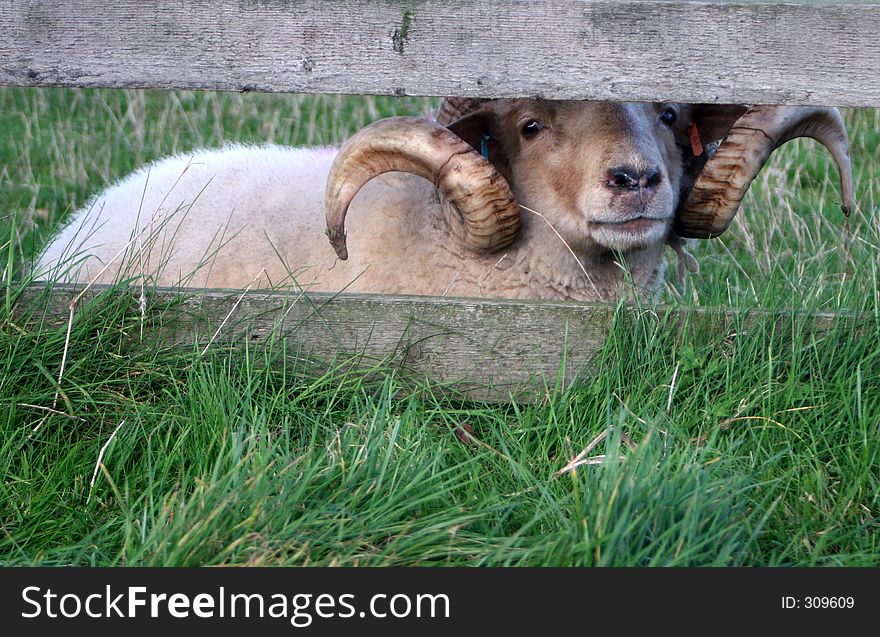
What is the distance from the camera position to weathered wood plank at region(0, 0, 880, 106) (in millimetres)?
3062

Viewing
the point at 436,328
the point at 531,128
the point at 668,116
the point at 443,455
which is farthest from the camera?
the point at 668,116

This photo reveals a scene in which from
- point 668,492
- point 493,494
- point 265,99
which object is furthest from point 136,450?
point 265,99

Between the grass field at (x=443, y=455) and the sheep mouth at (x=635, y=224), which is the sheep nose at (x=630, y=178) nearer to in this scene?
the sheep mouth at (x=635, y=224)

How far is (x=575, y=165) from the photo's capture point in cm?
374

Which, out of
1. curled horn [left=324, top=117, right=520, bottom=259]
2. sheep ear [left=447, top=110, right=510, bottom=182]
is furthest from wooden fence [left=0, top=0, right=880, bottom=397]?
sheep ear [left=447, top=110, right=510, bottom=182]

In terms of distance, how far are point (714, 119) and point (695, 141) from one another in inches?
6.3

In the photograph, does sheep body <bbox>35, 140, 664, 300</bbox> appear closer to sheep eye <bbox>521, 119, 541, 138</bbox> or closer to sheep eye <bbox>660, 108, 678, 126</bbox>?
sheep eye <bbox>521, 119, 541, 138</bbox>

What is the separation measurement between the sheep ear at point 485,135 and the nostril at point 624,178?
571 mm

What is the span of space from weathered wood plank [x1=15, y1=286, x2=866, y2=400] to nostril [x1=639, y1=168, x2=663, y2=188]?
471 millimetres

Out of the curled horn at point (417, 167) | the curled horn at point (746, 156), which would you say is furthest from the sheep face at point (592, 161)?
Answer: the curled horn at point (417, 167)

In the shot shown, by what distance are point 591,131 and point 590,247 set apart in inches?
17.4

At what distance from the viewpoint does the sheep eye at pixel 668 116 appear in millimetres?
3977

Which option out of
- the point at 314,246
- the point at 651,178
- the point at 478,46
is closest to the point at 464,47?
the point at 478,46

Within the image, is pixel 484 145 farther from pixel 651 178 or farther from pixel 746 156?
pixel 746 156
